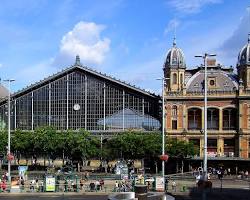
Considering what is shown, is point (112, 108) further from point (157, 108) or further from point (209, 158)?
point (209, 158)

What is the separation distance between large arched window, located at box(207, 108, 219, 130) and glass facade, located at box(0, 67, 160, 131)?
10814 mm

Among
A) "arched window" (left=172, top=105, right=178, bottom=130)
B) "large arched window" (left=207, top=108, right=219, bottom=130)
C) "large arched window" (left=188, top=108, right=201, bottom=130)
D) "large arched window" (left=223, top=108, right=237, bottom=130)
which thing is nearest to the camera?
"large arched window" (left=223, top=108, right=237, bottom=130)

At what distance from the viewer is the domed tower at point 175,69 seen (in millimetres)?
118438

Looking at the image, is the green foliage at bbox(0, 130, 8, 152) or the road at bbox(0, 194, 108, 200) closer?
the road at bbox(0, 194, 108, 200)

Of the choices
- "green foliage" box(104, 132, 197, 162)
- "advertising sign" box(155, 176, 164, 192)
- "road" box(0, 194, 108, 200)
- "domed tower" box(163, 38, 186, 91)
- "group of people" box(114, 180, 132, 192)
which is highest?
"domed tower" box(163, 38, 186, 91)

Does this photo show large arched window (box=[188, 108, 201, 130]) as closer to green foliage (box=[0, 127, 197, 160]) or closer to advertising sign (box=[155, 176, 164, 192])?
green foliage (box=[0, 127, 197, 160])

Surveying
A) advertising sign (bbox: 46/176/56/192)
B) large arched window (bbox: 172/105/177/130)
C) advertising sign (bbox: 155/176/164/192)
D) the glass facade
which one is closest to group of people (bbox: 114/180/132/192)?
advertising sign (bbox: 155/176/164/192)

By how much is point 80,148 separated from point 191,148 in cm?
2000

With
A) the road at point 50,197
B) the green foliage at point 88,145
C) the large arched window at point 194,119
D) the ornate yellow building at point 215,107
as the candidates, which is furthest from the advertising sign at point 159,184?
the large arched window at point 194,119

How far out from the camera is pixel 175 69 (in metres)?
119

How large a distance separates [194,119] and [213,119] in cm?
385

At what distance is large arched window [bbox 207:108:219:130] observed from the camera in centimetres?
11531

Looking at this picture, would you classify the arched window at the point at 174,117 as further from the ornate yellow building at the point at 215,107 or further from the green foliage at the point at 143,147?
the green foliage at the point at 143,147

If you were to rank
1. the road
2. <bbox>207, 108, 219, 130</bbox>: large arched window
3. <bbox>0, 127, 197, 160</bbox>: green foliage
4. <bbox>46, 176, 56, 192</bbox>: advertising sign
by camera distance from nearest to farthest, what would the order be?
1. the road
2. <bbox>46, 176, 56, 192</bbox>: advertising sign
3. <bbox>0, 127, 197, 160</bbox>: green foliage
4. <bbox>207, 108, 219, 130</bbox>: large arched window
